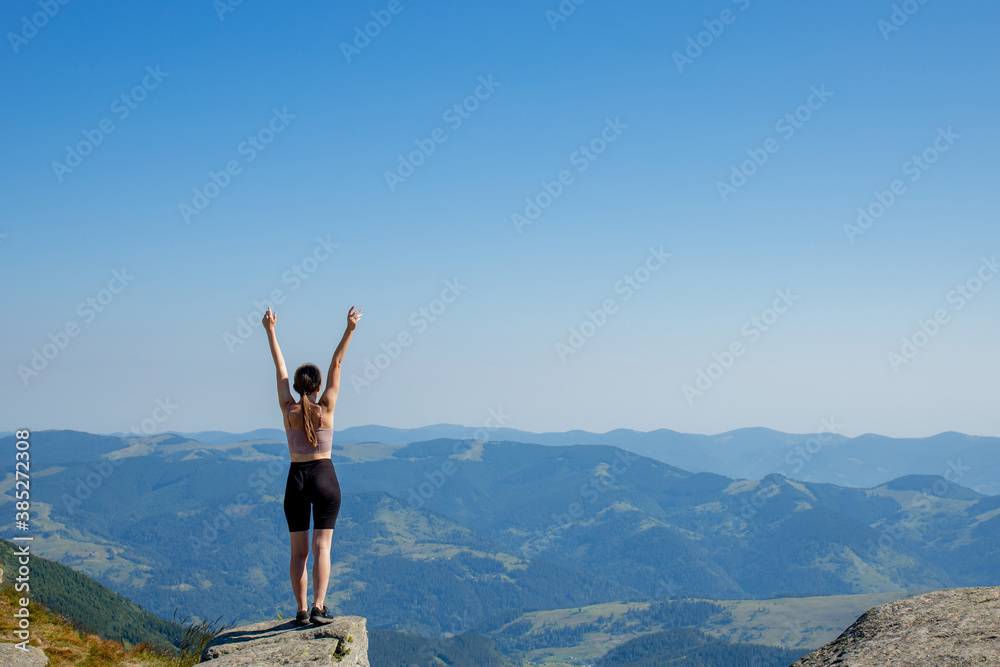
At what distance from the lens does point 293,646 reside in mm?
8828

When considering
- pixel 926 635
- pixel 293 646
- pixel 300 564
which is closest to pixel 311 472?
pixel 300 564

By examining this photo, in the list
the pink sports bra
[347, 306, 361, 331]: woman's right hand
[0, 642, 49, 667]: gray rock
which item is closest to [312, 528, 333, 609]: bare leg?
the pink sports bra

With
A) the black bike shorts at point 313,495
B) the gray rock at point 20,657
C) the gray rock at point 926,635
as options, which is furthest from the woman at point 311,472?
the gray rock at point 926,635

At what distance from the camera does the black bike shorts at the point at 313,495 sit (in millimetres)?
9289

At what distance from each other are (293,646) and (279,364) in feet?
12.5

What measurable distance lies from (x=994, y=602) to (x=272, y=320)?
9.60 metres

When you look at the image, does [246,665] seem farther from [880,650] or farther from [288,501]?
[880,650]

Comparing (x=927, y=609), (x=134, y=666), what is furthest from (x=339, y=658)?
(x=927, y=609)

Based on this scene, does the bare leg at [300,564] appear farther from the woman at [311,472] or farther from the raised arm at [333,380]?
the raised arm at [333,380]

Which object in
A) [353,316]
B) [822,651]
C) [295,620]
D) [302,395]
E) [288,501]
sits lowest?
[822,651]

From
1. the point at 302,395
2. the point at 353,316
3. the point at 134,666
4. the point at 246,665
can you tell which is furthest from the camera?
the point at 134,666

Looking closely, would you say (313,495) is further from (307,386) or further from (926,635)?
(926,635)

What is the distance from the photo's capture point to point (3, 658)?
408 inches

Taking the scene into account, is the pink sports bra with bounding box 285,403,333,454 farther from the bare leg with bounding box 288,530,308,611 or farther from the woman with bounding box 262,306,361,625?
the bare leg with bounding box 288,530,308,611
